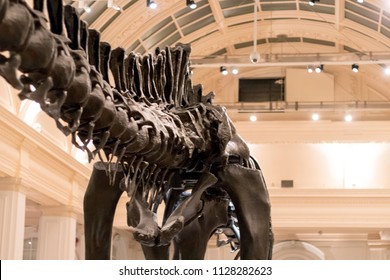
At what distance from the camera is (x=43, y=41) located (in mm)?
2939

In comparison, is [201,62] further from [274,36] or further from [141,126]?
[141,126]

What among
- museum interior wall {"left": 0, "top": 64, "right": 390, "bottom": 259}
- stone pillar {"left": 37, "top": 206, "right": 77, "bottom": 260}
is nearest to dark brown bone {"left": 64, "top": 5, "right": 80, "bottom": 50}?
museum interior wall {"left": 0, "top": 64, "right": 390, "bottom": 259}

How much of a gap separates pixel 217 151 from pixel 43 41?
9.07 feet

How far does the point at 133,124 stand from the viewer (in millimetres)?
4031

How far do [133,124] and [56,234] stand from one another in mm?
16514

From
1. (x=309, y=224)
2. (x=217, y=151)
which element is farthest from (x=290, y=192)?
(x=217, y=151)

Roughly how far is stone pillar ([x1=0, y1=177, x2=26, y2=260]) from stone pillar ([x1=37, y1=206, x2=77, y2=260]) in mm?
3220

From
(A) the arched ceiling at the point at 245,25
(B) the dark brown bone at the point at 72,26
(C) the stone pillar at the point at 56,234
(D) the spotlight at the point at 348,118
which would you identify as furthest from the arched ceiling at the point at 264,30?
(B) the dark brown bone at the point at 72,26

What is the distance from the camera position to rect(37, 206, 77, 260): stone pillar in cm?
1989

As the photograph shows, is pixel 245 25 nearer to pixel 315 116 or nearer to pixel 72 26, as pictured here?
pixel 315 116

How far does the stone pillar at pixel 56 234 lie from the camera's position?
1989 cm

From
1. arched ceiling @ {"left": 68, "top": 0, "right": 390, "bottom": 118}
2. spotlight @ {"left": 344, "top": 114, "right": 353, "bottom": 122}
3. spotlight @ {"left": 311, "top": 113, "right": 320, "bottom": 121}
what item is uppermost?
arched ceiling @ {"left": 68, "top": 0, "right": 390, "bottom": 118}

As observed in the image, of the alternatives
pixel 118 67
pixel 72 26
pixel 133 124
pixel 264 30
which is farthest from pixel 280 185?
pixel 72 26

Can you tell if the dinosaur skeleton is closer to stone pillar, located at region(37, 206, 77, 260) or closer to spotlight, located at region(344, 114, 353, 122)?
stone pillar, located at region(37, 206, 77, 260)
